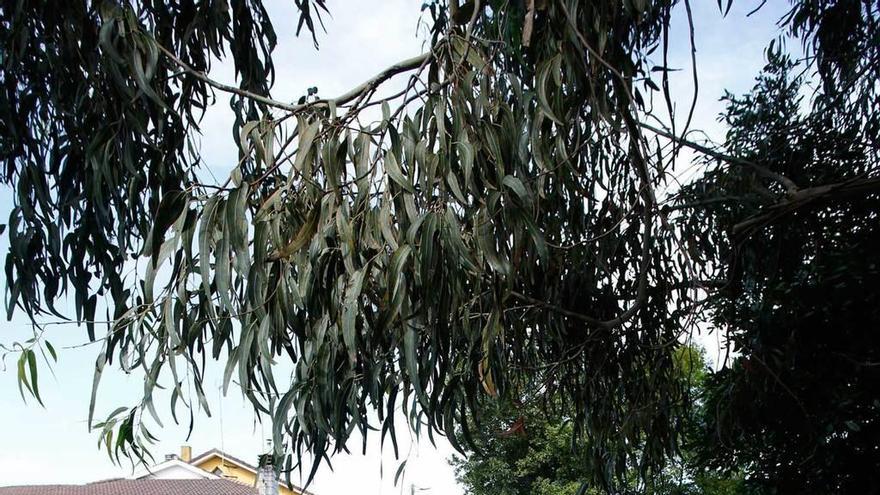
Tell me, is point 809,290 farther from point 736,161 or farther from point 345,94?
point 345,94

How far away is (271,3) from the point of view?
2406 millimetres

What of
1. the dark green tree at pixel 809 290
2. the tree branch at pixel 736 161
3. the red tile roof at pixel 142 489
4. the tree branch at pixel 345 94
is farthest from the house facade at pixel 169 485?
the tree branch at pixel 345 94

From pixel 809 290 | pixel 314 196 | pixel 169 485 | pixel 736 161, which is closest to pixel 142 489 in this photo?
pixel 169 485

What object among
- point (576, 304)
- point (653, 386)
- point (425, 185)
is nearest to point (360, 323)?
point (425, 185)

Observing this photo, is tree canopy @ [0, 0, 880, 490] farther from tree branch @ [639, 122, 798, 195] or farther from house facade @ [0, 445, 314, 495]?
house facade @ [0, 445, 314, 495]

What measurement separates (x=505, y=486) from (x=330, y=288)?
529 inches

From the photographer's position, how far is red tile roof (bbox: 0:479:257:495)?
14336mm

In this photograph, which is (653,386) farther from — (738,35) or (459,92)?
(459,92)

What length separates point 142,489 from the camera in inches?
580

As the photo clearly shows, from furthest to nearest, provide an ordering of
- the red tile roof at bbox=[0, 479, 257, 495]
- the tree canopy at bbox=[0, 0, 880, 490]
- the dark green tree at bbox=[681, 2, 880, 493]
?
1. the red tile roof at bbox=[0, 479, 257, 495]
2. the dark green tree at bbox=[681, 2, 880, 493]
3. the tree canopy at bbox=[0, 0, 880, 490]

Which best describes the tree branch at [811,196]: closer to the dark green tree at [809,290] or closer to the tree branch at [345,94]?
the dark green tree at [809,290]

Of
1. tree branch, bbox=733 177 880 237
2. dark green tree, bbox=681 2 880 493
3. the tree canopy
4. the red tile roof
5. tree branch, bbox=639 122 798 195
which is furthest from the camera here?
the red tile roof

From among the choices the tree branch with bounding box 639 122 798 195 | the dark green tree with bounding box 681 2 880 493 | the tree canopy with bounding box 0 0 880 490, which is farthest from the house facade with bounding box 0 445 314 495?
the tree canopy with bounding box 0 0 880 490

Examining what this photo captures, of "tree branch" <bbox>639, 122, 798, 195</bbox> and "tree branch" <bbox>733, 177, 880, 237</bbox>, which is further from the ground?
"tree branch" <bbox>639, 122, 798, 195</bbox>
